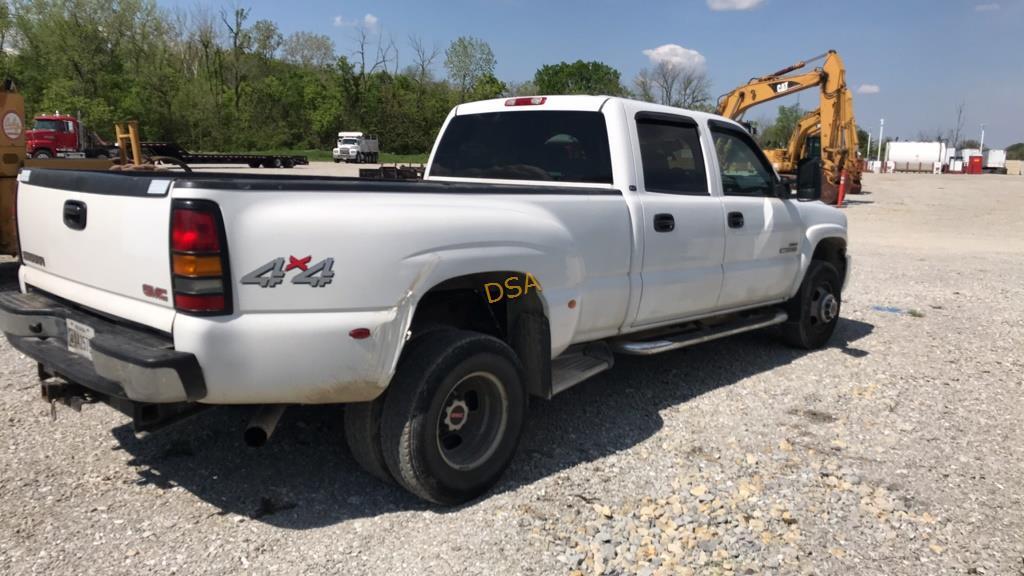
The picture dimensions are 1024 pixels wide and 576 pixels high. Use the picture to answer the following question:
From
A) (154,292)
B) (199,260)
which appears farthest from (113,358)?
(199,260)

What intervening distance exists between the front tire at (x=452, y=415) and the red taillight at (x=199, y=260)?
882mm

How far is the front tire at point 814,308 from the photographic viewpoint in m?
6.22

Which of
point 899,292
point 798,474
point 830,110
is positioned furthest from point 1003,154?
point 798,474

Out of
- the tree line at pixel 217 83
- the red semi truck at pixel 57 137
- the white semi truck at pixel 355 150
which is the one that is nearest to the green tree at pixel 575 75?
the tree line at pixel 217 83

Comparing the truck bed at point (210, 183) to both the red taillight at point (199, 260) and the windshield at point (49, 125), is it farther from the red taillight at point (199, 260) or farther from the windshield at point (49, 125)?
the windshield at point (49, 125)

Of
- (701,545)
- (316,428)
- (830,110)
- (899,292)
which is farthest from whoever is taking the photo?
(830,110)

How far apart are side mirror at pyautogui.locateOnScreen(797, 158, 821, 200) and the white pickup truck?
825 millimetres

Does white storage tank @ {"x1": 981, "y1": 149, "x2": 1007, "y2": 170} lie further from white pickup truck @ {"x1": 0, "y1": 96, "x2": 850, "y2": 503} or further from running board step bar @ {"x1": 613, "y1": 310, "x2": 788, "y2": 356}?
white pickup truck @ {"x1": 0, "y1": 96, "x2": 850, "y2": 503}

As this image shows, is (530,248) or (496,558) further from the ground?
(530,248)

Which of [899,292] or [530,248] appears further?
[899,292]

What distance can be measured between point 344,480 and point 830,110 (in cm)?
1996

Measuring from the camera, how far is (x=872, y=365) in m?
6.07

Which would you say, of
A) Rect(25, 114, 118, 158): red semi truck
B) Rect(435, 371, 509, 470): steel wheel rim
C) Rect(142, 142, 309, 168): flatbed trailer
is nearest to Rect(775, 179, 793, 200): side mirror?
Rect(435, 371, 509, 470): steel wheel rim

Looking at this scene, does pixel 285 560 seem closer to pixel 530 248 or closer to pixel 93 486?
pixel 93 486
